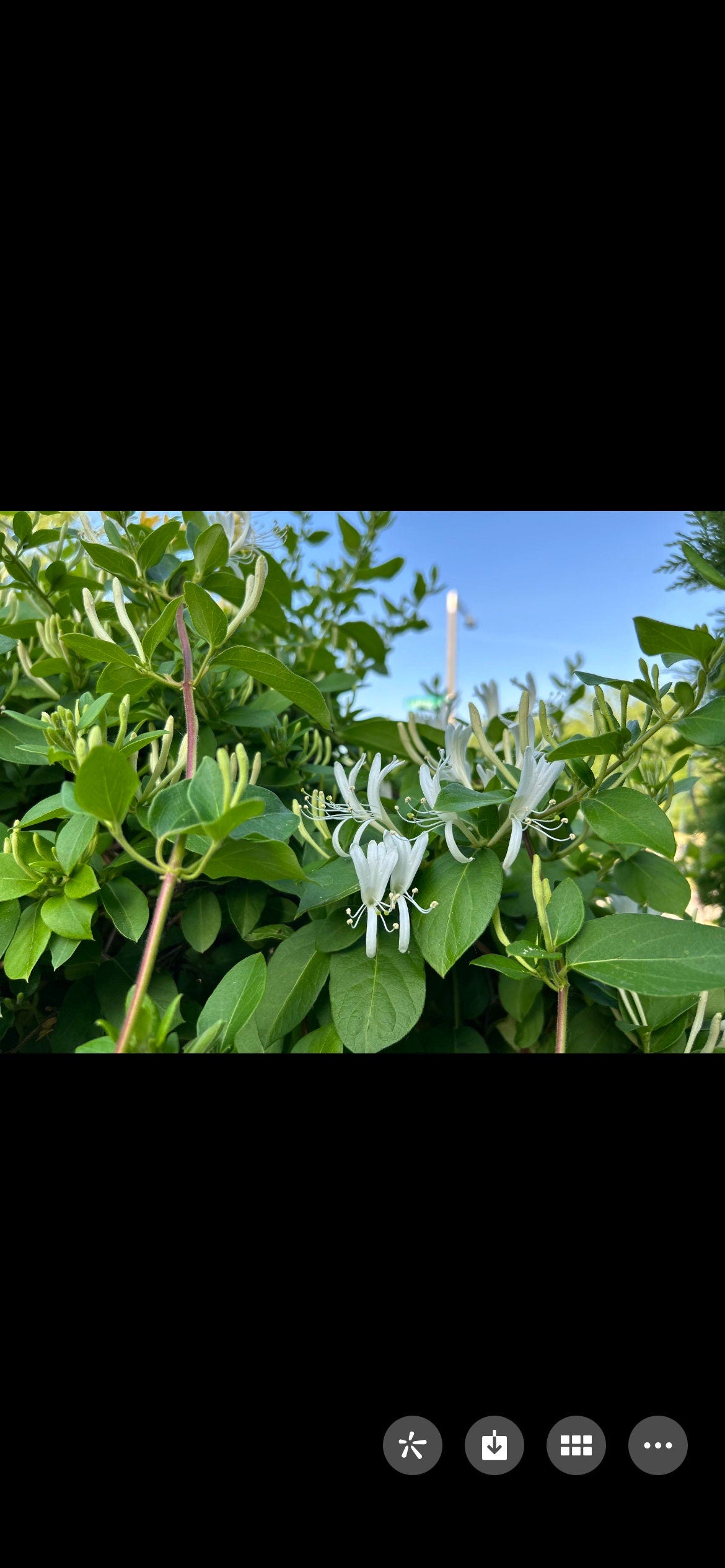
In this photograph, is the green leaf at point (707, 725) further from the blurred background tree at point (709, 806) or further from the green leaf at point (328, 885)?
the green leaf at point (328, 885)

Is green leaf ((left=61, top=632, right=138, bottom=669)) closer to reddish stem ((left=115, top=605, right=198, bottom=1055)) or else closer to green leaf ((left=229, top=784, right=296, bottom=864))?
reddish stem ((left=115, top=605, right=198, bottom=1055))

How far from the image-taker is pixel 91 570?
910mm

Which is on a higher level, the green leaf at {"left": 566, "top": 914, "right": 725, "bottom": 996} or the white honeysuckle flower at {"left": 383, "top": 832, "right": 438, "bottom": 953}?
→ the white honeysuckle flower at {"left": 383, "top": 832, "right": 438, "bottom": 953}

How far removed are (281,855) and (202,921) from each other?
0.21 meters

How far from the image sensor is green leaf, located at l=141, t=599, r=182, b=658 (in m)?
0.53

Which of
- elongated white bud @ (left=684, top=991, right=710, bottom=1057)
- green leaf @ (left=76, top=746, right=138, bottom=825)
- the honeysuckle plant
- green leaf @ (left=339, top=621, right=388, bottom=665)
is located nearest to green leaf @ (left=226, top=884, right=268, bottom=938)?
the honeysuckle plant

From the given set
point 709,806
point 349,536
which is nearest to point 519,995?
point 349,536

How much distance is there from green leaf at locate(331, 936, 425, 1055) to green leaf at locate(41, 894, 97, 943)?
168 millimetres

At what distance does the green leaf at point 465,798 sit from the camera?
0.51 metres

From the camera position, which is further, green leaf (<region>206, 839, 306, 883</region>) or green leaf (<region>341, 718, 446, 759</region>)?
green leaf (<region>341, 718, 446, 759</region>)

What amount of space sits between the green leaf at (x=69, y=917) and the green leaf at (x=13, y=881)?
17 mm

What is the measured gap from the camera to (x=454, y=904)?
1.75 ft
